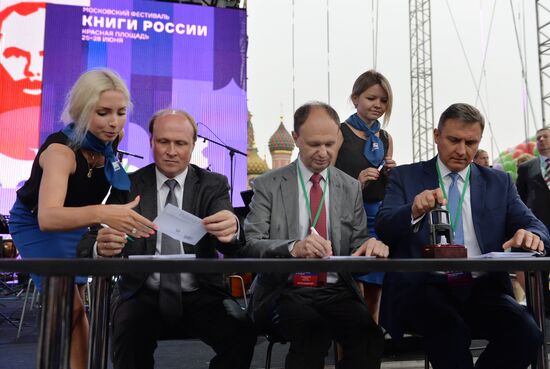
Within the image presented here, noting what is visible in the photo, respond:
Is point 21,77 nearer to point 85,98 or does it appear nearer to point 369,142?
point 369,142

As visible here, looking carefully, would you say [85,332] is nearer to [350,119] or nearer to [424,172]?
[424,172]

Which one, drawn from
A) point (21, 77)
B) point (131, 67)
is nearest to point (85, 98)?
point (131, 67)

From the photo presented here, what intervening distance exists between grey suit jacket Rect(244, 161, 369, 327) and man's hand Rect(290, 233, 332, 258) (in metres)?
0.27

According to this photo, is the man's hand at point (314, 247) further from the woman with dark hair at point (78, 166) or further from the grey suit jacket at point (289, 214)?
the woman with dark hair at point (78, 166)

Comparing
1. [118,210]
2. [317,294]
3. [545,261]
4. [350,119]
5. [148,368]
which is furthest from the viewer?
A: [350,119]

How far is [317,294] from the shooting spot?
6.64ft

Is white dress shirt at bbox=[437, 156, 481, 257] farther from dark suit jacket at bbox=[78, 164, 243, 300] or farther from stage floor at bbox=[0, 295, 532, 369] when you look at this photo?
stage floor at bbox=[0, 295, 532, 369]

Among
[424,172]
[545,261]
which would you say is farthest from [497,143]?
[545,261]

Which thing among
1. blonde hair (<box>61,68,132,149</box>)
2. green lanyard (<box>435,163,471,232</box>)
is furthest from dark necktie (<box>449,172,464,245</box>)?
blonde hair (<box>61,68,132,149</box>)

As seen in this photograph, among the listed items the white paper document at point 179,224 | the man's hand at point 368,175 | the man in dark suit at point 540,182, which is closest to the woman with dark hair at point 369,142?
the man's hand at point 368,175

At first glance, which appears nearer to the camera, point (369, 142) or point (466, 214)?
point (466, 214)

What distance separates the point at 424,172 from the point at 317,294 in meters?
0.66

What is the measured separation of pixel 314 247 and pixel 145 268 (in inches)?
25.8

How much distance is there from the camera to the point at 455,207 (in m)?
2.08
